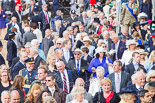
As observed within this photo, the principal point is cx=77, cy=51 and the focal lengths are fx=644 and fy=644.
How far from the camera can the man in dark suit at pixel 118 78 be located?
51.3ft

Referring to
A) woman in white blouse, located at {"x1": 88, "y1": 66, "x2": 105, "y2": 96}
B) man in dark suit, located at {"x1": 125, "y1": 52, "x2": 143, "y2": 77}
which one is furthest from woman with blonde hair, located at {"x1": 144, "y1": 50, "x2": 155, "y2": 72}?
woman in white blouse, located at {"x1": 88, "y1": 66, "x2": 105, "y2": 96}

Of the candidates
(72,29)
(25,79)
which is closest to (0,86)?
(25,79)

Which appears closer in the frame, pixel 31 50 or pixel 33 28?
pixel 31 50

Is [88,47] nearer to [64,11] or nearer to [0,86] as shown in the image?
[0,86]

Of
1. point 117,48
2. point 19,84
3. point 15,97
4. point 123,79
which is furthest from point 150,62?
point 15,97

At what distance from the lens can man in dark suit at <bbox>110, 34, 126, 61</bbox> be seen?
62.5 ft

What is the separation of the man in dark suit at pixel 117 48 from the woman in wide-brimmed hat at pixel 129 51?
42.7 inches

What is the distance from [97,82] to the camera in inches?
612

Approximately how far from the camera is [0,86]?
15.6 metres

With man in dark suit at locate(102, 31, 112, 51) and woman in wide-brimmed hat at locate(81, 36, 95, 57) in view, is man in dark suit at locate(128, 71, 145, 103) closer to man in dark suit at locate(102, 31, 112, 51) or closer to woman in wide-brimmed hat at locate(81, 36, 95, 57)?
woman in wide-brimmed hat at locate(81, 36, 95, 57)

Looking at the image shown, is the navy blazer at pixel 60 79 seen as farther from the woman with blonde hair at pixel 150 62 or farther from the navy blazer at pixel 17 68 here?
the woman with blonde hair at pixel 150 62

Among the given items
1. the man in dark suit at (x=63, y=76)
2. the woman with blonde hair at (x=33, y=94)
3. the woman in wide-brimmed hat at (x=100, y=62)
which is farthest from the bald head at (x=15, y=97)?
the woman in wide-brimmed hat at (x=100, y=62)

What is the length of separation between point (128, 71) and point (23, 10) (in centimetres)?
1810

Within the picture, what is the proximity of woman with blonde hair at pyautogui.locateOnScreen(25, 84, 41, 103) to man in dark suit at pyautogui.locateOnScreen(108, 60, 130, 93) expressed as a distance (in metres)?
1.97
